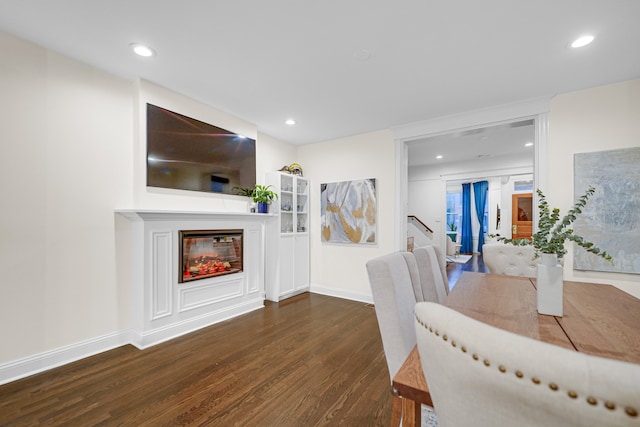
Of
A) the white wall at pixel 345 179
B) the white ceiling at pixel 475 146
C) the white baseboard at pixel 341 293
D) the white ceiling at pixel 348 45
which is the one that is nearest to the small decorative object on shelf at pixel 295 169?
the white wall at pixel 345 179

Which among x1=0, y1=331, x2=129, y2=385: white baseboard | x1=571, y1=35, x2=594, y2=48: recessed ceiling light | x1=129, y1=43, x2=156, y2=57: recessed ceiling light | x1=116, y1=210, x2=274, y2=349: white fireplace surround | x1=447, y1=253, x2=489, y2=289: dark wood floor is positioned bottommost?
x1=447, y1=253, x2=489, y2=289: dark wood floor

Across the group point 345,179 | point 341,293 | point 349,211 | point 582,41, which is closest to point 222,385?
point 341,293

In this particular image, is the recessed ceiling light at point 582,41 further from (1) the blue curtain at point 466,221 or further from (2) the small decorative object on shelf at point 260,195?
(1) the blue curtain at point 466,221

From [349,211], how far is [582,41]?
2918mm

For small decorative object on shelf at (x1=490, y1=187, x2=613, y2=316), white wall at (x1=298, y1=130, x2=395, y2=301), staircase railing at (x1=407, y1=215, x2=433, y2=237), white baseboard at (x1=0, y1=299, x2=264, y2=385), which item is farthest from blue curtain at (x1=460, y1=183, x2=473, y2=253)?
small decorative object on shelf at (x1=490, y1=187, x2=613, y2=316)

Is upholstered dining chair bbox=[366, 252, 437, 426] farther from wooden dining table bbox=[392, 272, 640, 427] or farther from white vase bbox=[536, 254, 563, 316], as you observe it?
white vase bbox=[536, 254, 563, 316]

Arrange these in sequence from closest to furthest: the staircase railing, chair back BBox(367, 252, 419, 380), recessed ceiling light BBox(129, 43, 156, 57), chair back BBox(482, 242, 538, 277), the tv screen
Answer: chair back BBox(367, 252, 419, 380) → recessed ceiling light BBox(129, 43, 156, 57) → chair back BBox(482, 242, 538, 277) → the tv screen → the staircase railing

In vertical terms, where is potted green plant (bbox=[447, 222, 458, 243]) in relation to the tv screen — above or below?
below

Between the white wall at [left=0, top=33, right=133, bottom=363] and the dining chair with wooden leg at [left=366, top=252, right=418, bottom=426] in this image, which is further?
→ the white wall at [left=0, top=33, right=133, bottom=363]

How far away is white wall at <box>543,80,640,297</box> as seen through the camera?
8.43 ft

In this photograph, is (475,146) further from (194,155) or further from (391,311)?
(391,311)

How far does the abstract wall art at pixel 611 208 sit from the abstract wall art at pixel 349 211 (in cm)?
223

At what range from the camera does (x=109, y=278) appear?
2.50 meters

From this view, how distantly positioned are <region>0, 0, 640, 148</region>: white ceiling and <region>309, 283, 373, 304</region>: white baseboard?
2.63m
